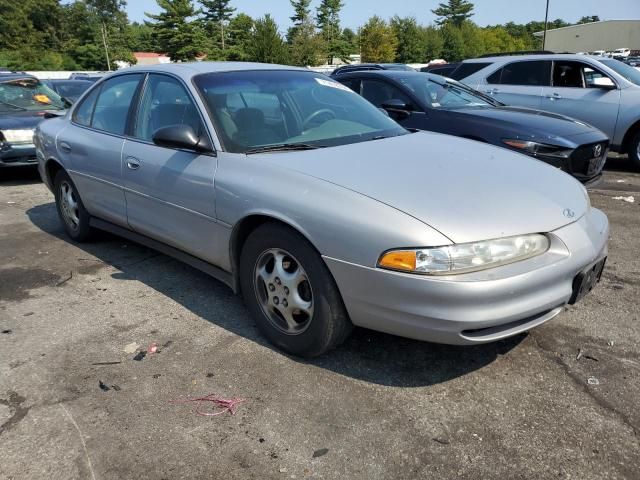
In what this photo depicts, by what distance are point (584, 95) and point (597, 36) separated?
9284cm

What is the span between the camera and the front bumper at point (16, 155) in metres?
7.81

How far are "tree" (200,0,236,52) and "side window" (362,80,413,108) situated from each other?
63.9 metres

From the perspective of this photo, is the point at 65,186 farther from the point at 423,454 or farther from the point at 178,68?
the point at 423,454

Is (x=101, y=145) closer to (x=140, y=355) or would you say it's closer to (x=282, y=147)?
(x=282, y=147)

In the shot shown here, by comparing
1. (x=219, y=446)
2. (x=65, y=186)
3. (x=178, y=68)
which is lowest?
(x=219, y=446)

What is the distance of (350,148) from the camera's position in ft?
10.9

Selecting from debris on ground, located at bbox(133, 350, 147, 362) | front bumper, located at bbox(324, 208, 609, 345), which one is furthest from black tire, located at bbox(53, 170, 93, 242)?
front bumper, located at bbox(324, 208, 609, 345)

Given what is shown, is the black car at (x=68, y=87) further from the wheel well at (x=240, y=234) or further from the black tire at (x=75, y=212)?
the wheel well at (x=240, y=234)

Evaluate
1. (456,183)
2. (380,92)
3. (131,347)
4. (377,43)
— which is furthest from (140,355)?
(377,43)

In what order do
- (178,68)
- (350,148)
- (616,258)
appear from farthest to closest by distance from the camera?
(616,258) < (178,68) < (350,148)

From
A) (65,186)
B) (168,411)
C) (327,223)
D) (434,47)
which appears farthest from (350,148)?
(434,47)

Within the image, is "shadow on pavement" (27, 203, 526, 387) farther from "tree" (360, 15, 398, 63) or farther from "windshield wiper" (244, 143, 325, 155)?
"tree" (360, 15, 398, 63)

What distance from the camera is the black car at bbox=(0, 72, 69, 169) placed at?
7844 millimetres

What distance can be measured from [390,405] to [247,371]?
790 millimetres
